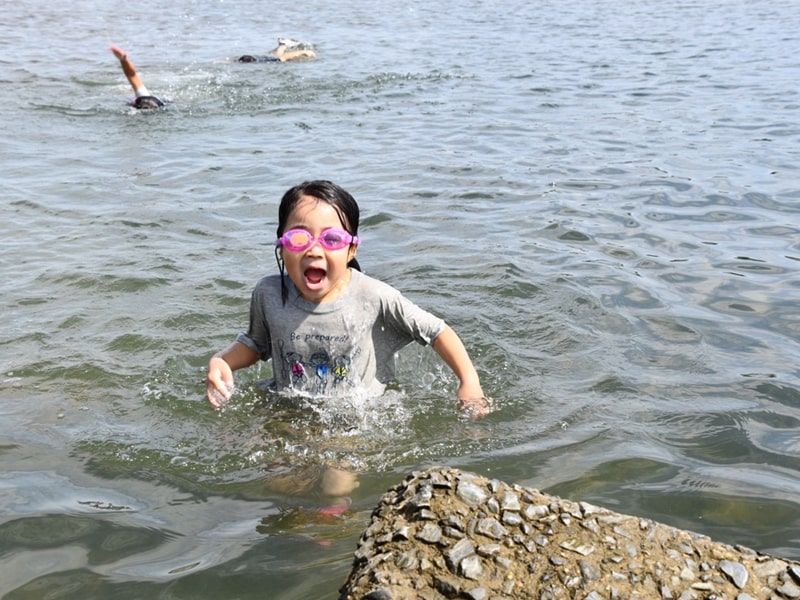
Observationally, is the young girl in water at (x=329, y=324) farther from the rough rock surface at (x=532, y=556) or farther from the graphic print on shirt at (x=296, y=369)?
the rough rock surface at (x=532, y=556)

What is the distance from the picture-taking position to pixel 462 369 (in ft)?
14.9

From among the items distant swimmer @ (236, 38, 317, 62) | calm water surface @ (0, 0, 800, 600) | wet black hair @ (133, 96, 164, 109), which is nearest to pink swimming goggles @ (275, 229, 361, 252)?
calm water surface @ (0, 0, 800, 600)

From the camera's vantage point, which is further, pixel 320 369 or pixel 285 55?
pixel 285 55

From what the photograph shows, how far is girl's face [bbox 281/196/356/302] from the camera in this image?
14.0 feet

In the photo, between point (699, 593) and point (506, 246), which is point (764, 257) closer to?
point (506, 246)

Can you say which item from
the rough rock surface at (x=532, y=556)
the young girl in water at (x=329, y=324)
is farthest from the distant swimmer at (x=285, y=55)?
the rough rock surface at (x=532, y=556)

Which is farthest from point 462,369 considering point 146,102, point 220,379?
point 146,102

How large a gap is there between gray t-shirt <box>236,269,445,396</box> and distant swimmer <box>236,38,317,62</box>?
Result: 12.5 meters

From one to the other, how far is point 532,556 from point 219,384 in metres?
2.09

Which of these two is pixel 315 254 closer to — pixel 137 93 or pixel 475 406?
pixel 475 406

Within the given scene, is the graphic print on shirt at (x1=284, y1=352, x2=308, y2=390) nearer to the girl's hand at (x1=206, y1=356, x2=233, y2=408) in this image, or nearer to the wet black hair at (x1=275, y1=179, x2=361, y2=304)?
the girl's hand at (x1=206, y1=356, x2=233, y2=408)

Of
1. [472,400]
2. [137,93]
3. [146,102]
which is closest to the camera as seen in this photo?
[472,400]

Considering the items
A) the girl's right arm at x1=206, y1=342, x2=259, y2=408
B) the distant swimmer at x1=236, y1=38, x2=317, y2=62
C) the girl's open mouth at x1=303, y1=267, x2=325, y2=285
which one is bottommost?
the girl's right arm at x1=206, y1=342, x2=259, y2=408

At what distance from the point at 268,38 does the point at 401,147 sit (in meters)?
11.8
